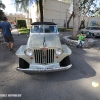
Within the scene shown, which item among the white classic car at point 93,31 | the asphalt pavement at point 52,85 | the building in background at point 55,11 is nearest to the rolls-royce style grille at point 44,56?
the asphalt pavement at point 52,85

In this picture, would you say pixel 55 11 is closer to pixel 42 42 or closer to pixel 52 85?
pixel 42 42

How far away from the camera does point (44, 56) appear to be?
355 cm

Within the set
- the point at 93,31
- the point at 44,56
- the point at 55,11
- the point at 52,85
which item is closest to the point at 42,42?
the point at 44,56

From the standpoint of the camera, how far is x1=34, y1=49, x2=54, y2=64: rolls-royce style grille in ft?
11.6

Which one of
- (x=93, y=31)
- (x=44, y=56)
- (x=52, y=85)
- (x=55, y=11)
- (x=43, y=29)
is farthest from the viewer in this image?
(x=55, y=11)

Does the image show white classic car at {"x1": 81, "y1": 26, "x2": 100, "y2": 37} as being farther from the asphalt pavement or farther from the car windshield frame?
the asphalt pavement

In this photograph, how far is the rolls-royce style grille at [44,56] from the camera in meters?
3.54

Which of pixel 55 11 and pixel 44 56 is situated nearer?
pixel 44 56

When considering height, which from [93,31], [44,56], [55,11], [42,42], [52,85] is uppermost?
[55,11]

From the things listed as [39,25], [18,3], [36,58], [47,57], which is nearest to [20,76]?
[36,58]

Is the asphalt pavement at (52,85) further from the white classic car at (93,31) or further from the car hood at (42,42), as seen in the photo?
the white classic car at (93,31)

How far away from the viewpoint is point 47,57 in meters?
3.59

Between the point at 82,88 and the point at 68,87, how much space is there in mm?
393

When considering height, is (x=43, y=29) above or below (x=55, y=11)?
below
